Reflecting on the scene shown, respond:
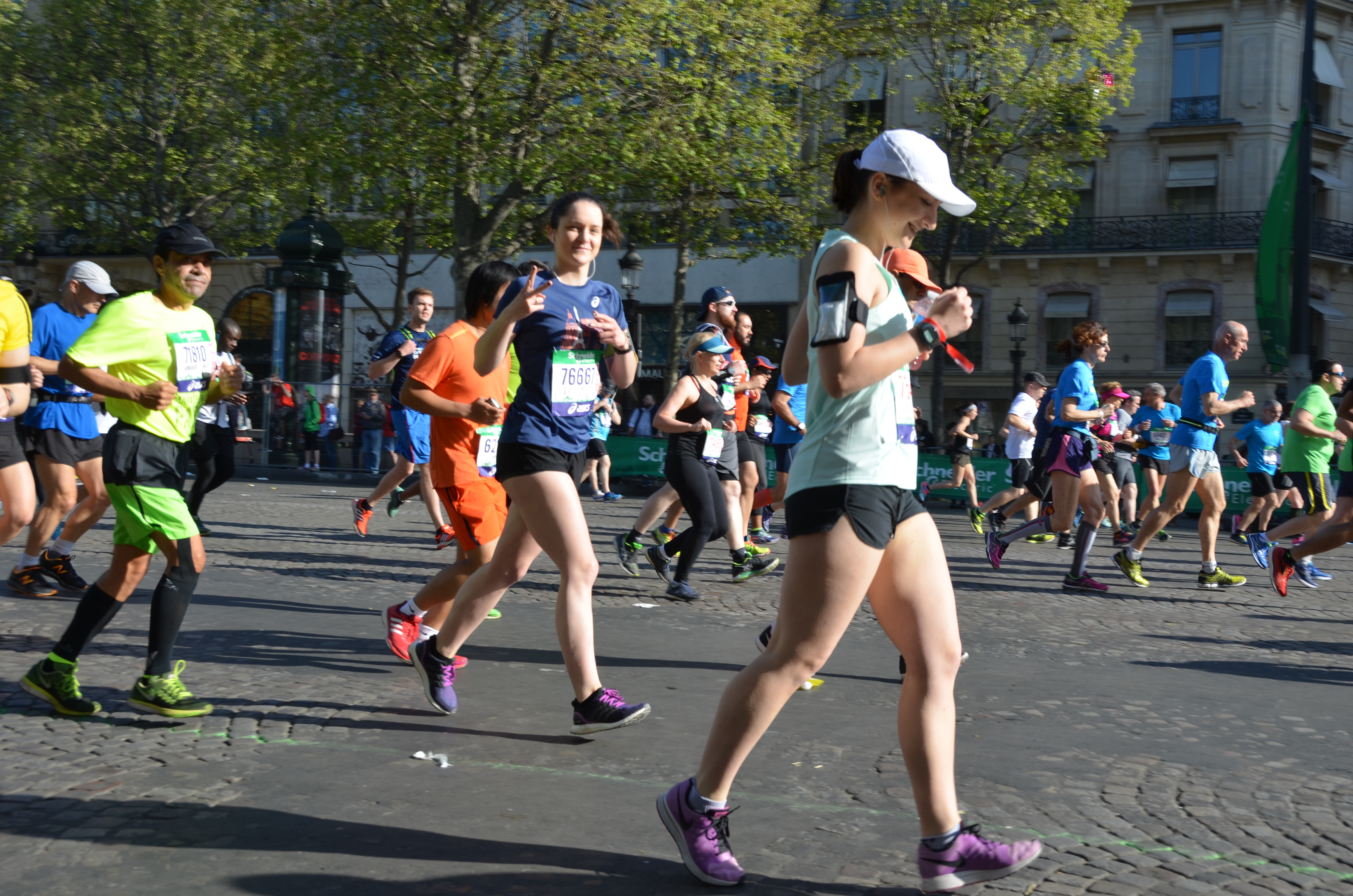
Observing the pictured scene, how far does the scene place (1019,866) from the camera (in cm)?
305

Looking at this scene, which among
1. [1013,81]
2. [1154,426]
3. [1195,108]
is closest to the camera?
[1154,426]

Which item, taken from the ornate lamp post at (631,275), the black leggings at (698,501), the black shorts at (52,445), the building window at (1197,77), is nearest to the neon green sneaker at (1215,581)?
the black leggings at (698,501)

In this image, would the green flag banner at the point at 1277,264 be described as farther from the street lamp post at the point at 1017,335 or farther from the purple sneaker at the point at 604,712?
the purple sneaker at the point at 604,712

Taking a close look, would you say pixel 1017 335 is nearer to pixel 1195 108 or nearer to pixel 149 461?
pixel 1195 108

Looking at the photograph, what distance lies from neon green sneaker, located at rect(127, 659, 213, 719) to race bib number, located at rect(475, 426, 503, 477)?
1449 mm

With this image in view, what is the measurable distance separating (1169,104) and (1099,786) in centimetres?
3531

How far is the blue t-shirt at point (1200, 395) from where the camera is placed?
9758 millimetres

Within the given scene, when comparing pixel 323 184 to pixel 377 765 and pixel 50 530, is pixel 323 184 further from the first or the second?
pixel 377 765

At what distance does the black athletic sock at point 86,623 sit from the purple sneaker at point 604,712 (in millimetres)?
1656

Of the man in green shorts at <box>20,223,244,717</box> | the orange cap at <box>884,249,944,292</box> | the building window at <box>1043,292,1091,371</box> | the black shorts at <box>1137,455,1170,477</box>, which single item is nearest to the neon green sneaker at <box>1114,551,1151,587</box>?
the black shorts at <box>1137,455,1170,477</box>

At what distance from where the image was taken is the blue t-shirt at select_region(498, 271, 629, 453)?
4.59 meters

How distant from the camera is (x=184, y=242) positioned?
15.3 ft

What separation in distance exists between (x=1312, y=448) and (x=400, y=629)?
340 inches

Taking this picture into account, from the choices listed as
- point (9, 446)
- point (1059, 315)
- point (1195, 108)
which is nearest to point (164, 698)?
point (9, 446)
